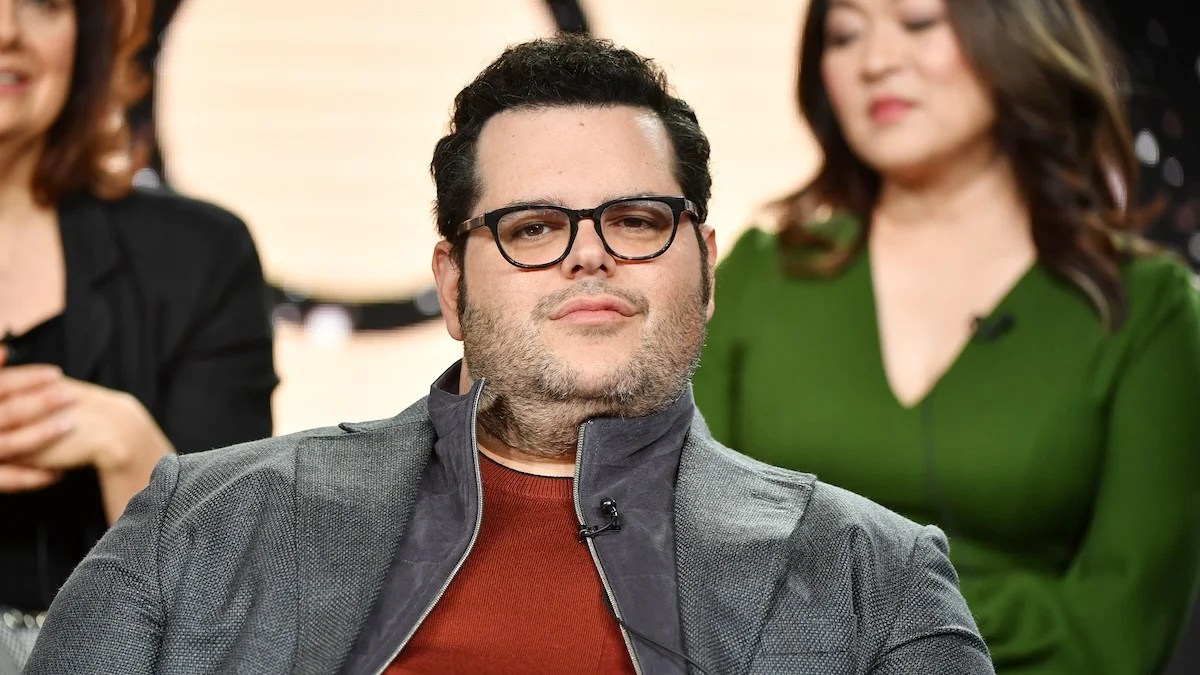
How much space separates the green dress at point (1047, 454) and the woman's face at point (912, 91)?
297 mm

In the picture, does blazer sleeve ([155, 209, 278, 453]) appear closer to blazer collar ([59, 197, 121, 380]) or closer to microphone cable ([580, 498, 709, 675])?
blazer collar ([59, 197, 121, 380])

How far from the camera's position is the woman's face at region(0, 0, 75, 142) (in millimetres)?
2553

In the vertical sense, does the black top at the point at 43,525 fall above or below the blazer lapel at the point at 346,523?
below

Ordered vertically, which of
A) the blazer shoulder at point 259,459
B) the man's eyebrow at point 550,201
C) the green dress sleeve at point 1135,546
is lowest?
the green dress sleeve at point 1135,546

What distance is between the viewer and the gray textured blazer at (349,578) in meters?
1.71

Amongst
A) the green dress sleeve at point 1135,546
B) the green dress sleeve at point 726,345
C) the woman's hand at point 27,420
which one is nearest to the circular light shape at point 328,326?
the woman's hand at point 27,420

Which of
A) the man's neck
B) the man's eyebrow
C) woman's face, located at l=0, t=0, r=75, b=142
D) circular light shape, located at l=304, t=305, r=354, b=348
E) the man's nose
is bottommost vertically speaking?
circular light shape, located at l=304, t=305, r=354, b=348

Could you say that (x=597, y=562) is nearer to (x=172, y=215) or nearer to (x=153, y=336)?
(x=153, y=336)

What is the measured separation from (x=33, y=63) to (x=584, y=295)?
1270mm

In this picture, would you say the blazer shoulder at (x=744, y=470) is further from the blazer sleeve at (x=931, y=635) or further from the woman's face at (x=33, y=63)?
the woman's face at (x=33, y=63)

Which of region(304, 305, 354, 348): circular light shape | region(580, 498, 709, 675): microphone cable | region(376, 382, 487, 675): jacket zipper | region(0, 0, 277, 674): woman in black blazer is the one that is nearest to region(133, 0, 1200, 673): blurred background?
region(304, 305, 354, 348): circular light shape

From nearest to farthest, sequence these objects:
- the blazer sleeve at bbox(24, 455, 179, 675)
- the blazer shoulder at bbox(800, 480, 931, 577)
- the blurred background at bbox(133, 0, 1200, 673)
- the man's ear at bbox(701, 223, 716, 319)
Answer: the blazer sleeve at bbox(24, 455, 179, 675) → the blazer shoulder at bbox(800, 480, 931, 577) → the man's ear at bbox(701, 223, 716, 319) → the blurred background at bbox(133, 0, 1200, 673)

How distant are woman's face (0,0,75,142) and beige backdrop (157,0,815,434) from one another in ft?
0.73

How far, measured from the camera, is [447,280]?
2.10m
